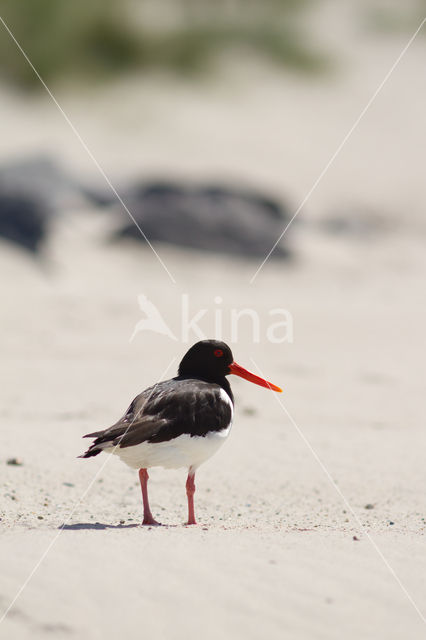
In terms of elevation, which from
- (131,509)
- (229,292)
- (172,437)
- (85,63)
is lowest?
(229,292)

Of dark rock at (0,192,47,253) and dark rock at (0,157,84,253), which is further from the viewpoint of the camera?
dark rock at (0,157,84,253)

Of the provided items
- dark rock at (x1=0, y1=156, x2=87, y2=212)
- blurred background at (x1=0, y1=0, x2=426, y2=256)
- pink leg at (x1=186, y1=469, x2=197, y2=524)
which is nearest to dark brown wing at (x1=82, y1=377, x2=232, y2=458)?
pink leg at (x1=186, y1=469, x2=197, y2=524)

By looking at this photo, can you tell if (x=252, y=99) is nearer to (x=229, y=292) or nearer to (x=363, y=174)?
(x=363, y=174)

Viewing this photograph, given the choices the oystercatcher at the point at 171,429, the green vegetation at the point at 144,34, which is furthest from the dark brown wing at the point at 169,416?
the green vegetation at the point at 144,34

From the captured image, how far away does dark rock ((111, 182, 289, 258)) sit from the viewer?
68.6 ft

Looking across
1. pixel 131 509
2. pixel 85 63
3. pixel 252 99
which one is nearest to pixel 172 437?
pixel 131 509

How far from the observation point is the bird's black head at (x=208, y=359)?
5.24m

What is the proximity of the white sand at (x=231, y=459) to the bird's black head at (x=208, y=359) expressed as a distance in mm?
937

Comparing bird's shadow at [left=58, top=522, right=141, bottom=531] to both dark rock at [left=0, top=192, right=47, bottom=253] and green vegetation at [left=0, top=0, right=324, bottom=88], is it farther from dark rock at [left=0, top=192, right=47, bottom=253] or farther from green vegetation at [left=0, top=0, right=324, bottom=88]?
green vegetation at [left=0, top=0, right=324, bottom=88]

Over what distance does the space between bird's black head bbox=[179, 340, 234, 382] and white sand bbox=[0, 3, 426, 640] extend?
937mm

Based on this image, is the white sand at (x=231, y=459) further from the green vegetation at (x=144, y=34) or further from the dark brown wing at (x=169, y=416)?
the green vegetation at (x=144, y=34)

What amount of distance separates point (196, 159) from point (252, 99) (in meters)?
43.6

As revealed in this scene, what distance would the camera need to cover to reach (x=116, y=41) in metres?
116

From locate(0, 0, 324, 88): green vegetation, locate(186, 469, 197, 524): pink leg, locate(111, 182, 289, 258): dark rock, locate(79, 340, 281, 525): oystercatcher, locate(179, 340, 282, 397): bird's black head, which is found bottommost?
locate(111, 182, 289, 258): dark rock
